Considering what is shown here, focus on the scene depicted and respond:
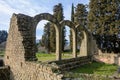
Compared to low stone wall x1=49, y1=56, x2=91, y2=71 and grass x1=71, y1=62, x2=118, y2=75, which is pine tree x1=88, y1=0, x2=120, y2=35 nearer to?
low stone wall x1=49, y1=56, x2=91, y2=71

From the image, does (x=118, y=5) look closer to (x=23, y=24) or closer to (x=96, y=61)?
(x=96, y=61)

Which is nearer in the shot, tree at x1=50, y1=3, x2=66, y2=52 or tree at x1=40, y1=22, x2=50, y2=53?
tree at x1=50, y1=3, x2=66, y2=52

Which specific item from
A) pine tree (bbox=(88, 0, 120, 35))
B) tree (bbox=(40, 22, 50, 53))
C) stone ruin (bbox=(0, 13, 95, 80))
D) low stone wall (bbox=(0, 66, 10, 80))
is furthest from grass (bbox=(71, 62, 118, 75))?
tree (bbox=(40, 22, 50, 53))

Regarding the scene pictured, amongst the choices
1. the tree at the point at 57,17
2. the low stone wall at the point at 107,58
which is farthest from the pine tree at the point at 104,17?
the tree at the point at 57,17

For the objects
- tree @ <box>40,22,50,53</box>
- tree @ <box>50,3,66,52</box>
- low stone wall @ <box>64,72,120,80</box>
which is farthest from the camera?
tree @ <box>40,22,50,53</box>

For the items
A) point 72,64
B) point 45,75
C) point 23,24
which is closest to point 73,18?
point 72,64

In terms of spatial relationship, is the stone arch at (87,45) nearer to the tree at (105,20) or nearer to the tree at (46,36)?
the tree at (105,20)

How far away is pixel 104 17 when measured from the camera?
107 feet

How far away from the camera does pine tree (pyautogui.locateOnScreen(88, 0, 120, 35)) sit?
105ft

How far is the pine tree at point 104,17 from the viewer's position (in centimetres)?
3189

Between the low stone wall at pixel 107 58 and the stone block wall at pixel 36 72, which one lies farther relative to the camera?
the low stone wall at pixel 107 58

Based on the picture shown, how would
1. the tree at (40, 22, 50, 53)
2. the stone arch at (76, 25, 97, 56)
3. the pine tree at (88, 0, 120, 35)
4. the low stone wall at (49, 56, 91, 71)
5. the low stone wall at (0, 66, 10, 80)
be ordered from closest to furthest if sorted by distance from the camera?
the low stone wall at (0, 66, 10, 80) → the low stone wall at (49, 56, 91, 71) → the stone arch at (76, 25, 97, 56) → the pine tree at (88, 0, 120, 35) → the tree at (40, 22, 50, 53)

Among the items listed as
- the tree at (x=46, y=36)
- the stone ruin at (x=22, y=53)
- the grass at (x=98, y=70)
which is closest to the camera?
the stone ruin at (x=22, y=53)

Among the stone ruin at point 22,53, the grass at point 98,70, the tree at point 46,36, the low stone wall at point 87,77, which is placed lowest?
the grass at point 98,70
